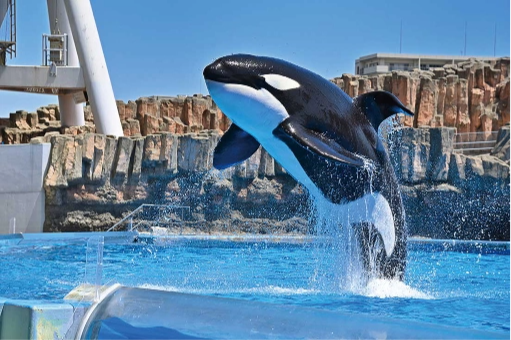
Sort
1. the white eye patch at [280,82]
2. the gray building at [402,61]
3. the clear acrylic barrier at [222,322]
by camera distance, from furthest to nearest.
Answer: the gray building at [402,61] < the white eye patch at [280,82] < the clear acrylic barrier at [222,322]

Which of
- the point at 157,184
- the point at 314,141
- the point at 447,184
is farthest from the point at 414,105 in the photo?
the point at 314,141

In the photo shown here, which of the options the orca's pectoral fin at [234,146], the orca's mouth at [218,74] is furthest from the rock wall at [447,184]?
the orca's mouth at [218,74]

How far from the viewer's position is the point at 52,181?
47.6 ft

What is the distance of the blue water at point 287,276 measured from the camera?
16.4ft

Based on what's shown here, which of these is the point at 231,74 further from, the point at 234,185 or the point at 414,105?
the point at 414,105

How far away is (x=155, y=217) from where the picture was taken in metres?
14.2

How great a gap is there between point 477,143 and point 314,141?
14041 mm

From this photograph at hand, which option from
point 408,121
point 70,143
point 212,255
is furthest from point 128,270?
point 408,121

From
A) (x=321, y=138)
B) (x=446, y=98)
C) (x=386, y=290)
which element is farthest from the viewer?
(x=446, y=98)

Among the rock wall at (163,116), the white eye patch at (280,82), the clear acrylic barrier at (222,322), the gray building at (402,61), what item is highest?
the gray building at (402,61)

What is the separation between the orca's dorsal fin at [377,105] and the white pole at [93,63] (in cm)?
1391

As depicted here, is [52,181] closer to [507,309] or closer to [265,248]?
[265,248]

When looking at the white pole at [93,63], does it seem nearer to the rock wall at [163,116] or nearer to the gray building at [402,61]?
the rock wall at [163,116]

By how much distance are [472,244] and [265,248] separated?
12.2ft
